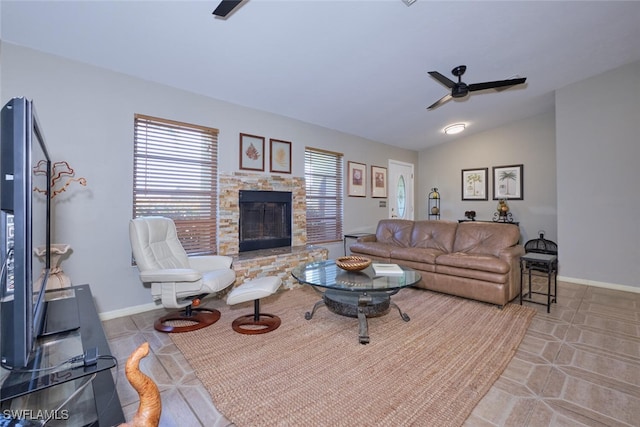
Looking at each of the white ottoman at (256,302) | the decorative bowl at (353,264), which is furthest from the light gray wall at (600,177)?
the white ottoman at (256,302)

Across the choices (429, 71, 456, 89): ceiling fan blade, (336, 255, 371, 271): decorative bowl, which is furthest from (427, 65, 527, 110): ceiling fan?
(336, 255, 371, 271): decorative bowl

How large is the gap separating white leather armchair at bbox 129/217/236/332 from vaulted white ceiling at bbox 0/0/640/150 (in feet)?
5.36

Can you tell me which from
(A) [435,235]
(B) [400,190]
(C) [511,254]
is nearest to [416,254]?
(A) [435,235]

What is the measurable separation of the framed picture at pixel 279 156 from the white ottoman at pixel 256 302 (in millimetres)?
2056

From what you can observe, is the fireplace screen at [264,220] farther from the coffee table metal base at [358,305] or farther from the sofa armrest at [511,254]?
the sofa armrest at [511,254]

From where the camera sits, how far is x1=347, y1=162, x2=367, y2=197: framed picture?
536cm

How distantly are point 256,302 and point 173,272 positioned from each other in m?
0.80

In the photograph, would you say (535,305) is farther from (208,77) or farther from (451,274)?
(208,77)

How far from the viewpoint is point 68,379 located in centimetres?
93

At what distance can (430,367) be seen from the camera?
2.00m

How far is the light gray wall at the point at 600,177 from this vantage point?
3.81 metres

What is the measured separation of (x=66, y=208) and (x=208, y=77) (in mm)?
1932

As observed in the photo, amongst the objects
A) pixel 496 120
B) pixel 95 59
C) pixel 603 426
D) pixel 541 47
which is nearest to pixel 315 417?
pixel 603 426

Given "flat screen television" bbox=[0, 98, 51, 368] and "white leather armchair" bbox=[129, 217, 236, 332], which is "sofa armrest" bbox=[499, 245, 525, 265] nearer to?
"white leather armchair" bbox=[129, 217, 236, 332]
